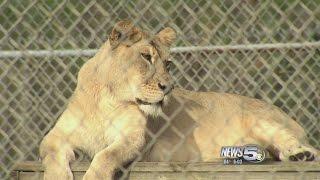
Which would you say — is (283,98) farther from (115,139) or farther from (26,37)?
(115,139)

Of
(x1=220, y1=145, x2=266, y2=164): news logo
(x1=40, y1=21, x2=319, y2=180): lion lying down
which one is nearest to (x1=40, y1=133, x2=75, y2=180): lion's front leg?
(x1=40, y1=21, x2=319, y2=180): lion lying down

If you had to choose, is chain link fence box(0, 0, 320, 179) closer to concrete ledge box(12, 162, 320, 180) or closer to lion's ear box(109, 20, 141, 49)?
lion's ear box(109, 20, 141, 49)

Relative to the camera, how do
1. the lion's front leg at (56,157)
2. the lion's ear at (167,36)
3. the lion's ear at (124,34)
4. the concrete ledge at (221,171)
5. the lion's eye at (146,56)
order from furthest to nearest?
the lion's ear at (167,36) < the lion's eye at (146,56) < the lion's ear at (124,34) < the lion's front leg at (56,157) < the concrete ledge at (221,171)

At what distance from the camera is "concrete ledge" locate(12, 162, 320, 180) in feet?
9.83

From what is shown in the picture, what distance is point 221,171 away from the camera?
303 centimetres

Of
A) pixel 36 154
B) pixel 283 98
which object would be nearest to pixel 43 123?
pixel 36 154

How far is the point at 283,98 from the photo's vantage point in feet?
17.0

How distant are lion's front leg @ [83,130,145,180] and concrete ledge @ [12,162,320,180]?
0.27ft

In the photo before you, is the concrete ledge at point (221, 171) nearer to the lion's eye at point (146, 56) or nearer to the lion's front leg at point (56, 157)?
the lion's front leg at point (56, 157)

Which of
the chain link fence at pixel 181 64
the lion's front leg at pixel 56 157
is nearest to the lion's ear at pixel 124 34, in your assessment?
the lion's front leg at pixel 56 157

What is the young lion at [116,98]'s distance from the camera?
3.37 metres

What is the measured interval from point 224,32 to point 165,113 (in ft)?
4.35

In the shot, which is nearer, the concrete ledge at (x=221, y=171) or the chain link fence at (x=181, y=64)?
the concrete ledge at (x=221, y=171)

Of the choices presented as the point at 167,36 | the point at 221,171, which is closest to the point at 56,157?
the point at 221,171
